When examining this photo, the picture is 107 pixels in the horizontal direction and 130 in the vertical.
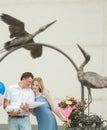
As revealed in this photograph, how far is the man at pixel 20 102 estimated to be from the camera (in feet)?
21.4

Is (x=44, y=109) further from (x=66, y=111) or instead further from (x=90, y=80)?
(x=90, y=80)

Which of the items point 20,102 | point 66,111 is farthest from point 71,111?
point 20,102

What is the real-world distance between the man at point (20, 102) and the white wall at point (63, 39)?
3.21m

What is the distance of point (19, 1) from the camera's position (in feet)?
32.4

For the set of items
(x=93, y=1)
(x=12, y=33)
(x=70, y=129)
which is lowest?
(x=70, y=129)

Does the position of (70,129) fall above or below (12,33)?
below

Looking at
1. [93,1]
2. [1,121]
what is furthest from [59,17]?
[1,121]

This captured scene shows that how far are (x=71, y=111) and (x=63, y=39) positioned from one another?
357 centimetres

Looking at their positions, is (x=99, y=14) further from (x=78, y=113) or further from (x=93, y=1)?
(x=78, y=113)

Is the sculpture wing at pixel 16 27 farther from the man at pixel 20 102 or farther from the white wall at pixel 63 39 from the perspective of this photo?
the white wall at pixel 63 39

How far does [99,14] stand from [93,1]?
25 centimetres

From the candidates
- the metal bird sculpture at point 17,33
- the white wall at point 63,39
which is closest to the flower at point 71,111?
the metal bird sculpture at point 17,33

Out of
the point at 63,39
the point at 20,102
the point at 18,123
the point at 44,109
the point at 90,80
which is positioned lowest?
the point at 18,123

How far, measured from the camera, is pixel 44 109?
21.1 ft
